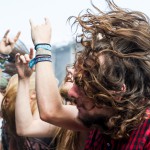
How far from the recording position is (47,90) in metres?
1.90

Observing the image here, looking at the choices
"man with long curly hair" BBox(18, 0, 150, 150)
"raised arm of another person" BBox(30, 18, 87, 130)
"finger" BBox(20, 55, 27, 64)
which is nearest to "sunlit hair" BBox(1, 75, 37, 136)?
"finger" BBox(20, 55, 27, 64)

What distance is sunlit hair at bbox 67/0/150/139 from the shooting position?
1.81m

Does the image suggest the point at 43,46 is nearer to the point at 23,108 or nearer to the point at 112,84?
the point at 112,84

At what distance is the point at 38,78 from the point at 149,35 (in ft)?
1.66

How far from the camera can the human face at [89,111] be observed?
1.83 metres

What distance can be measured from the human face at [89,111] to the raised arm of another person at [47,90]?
0.34ft

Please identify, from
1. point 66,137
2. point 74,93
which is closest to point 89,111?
point 74,93

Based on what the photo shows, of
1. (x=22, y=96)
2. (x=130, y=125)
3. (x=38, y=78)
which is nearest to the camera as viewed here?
(x=130, y=125)

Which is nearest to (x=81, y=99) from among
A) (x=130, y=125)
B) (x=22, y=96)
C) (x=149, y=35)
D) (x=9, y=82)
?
(x=130, y=125)

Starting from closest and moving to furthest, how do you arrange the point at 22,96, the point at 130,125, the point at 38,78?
the point at 130,125 < the point at 38,78 < the point at 22,96

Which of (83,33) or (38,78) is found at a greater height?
(83,33)

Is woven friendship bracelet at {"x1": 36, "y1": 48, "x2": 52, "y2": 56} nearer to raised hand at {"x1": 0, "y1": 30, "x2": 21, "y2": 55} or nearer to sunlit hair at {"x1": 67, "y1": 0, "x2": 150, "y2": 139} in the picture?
sunlit hair at {"x1": 67, "y1": 0, "x2": 150, "y2": 139}

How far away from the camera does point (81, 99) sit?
1.85 meters

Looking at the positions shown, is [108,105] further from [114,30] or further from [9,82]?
[9,82]
